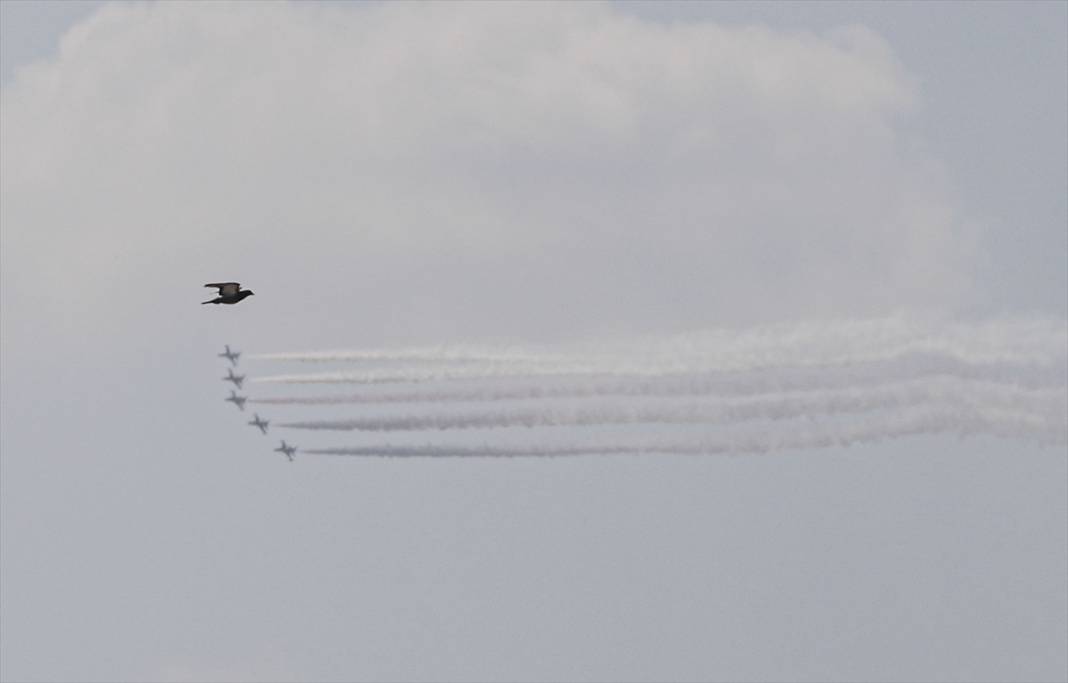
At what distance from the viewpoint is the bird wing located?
400 ft

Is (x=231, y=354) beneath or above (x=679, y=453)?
above

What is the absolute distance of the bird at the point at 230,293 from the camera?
122 metres

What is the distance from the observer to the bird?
122 metres

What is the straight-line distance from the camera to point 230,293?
4806 inches

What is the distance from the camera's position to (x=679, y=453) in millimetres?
107125

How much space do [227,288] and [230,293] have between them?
30cm

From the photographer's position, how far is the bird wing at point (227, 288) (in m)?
122

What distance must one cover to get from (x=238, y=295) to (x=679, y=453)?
82.4ft

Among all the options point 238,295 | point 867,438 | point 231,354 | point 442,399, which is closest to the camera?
point 867,438

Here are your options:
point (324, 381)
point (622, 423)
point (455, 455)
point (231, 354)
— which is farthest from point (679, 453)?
point (231, 354)

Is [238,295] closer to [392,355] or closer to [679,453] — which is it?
[392,355]

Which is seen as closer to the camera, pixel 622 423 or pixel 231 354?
pixel 622 423

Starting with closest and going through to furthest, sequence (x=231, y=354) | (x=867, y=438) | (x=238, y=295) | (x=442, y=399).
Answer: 1. (x=867, y=438)
2. (x=442, y=399)
3. (x=238, y=295)
4. (x=231, y=354)

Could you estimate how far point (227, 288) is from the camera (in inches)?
4811
